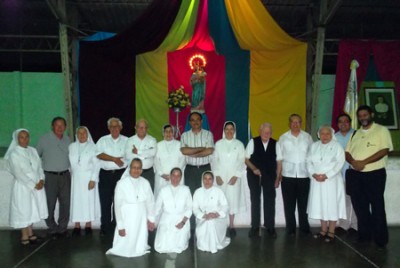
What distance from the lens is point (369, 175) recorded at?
15.9ft

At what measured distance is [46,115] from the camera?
12750 millimetres

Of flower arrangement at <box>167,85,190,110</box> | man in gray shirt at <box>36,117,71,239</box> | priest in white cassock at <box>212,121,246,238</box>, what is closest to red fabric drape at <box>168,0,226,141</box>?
flower arrangement at <box>167,85,190,110</box>

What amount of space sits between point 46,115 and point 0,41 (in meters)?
3.78

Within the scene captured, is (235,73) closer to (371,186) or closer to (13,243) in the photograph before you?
(371,186)

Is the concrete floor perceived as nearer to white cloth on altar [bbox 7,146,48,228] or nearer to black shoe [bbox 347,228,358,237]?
black shoe [bbox 347,228,358,237]

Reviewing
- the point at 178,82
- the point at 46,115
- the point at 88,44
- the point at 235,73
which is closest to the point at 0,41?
the point at 46,115

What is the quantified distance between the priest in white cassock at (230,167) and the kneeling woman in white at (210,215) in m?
0.29

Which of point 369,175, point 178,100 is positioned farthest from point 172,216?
point 178,100

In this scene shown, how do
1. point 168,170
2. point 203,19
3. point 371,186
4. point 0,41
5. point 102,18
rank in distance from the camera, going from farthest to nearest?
point 0,41
point 102,18
point 203,19
point 168,170
point 371,186

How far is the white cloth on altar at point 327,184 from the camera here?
500 centimetres

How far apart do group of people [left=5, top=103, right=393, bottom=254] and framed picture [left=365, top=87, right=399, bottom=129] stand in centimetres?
512

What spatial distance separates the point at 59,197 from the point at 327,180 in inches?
137

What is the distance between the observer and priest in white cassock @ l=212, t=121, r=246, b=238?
5.21m

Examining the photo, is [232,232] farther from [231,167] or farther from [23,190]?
[23,190]
